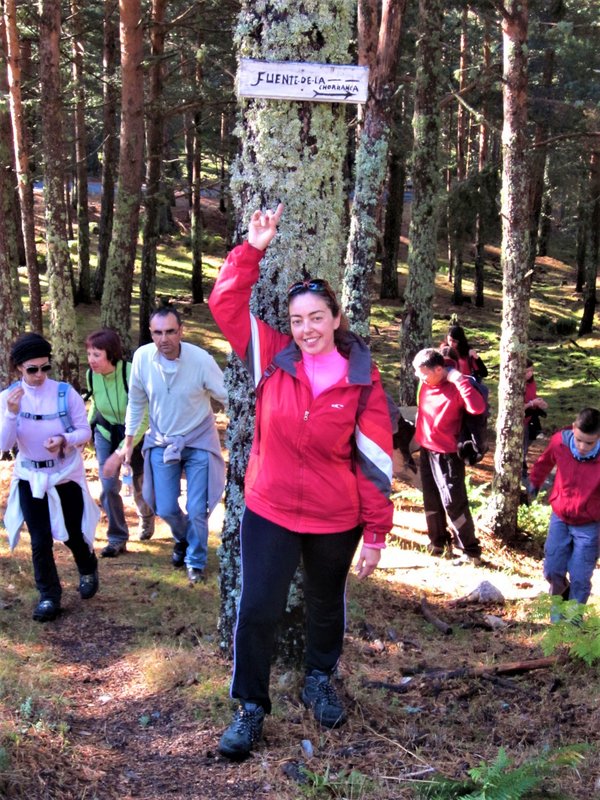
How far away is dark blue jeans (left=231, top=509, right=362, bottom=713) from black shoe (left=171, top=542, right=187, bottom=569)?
3398 millimetres

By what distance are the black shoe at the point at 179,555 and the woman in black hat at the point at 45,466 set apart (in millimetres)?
1408

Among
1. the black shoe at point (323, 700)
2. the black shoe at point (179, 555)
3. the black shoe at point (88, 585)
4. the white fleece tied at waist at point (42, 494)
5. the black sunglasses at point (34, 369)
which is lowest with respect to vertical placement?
the black shoe at point (179, 555)

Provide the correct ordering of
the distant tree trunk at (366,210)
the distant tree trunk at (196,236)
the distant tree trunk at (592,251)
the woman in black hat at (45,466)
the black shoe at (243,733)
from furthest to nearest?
the distant tree trunk at (592,251), the distant tree trunk at (196,236), the distant tree trunk at (366,210), the woman in black hat at (45,466), the black shoe at (243,733)

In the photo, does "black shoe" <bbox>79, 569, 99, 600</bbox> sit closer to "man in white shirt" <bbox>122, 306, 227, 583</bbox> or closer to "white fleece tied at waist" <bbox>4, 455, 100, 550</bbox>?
"white fleece tied at waist" <bbox>4, 455, 100, 550</bbox>

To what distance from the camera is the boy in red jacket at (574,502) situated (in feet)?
21.1

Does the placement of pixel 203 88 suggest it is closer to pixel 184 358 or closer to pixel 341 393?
pixel 184 358

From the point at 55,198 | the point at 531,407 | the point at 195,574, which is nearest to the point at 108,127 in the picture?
the point at 55,198

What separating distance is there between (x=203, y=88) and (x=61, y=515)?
1426cm

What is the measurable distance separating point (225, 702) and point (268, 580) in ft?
3.21

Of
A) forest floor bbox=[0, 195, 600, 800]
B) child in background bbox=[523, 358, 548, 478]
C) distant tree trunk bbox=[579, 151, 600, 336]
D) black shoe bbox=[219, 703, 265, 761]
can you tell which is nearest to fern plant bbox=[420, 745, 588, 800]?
forest floor bbox=[0, 195, 600, 800]

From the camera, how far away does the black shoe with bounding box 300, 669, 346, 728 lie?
400 cm

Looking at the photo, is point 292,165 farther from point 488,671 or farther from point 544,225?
point 544,225

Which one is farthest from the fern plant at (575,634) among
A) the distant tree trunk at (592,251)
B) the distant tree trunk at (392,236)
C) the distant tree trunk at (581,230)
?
the distant tree trunk at (392,236)

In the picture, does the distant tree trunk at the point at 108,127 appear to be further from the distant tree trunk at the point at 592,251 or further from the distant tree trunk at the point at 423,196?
the distant tree trunk at the point at 592,251
